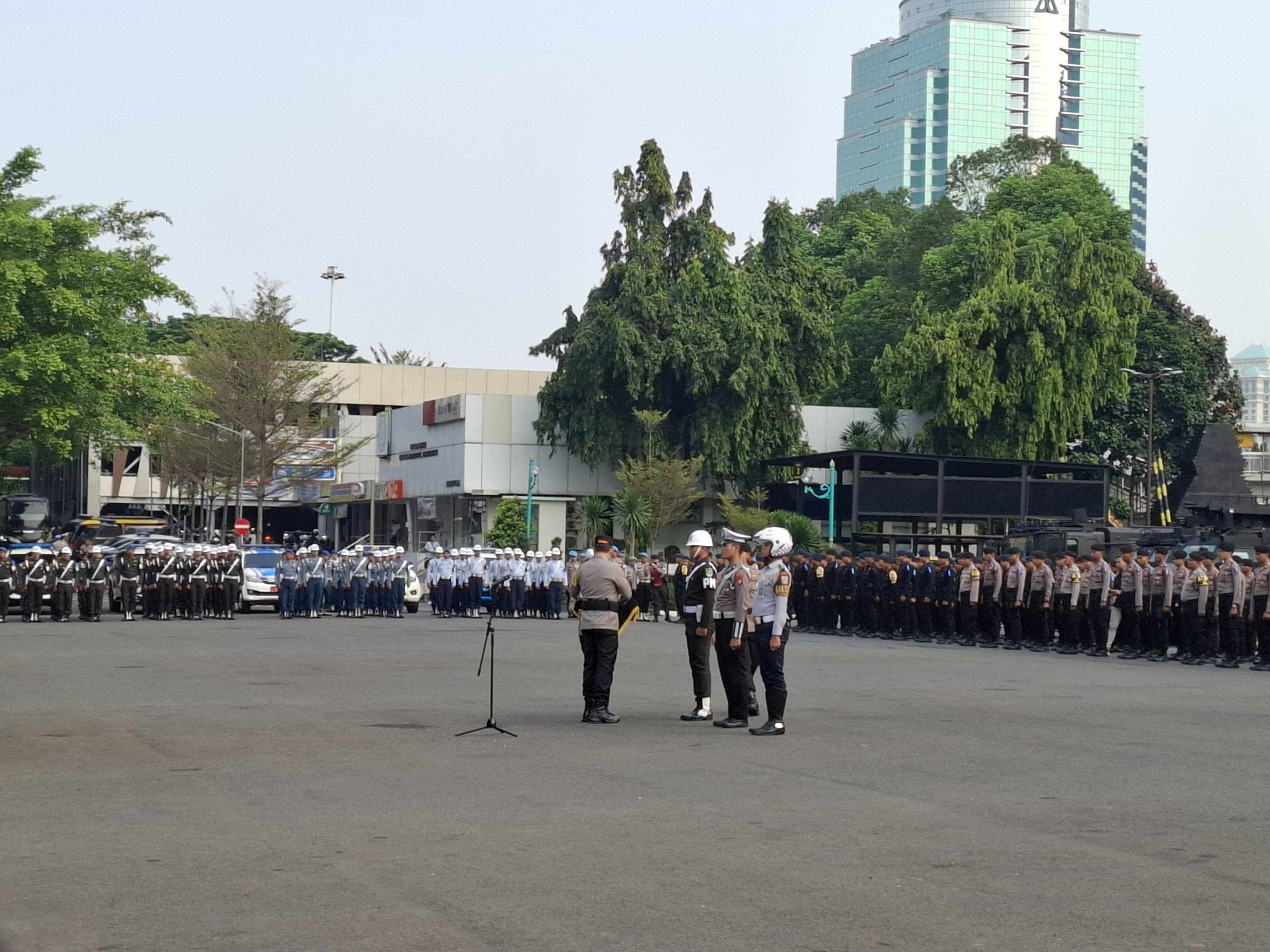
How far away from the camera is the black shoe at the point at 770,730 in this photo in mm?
14703

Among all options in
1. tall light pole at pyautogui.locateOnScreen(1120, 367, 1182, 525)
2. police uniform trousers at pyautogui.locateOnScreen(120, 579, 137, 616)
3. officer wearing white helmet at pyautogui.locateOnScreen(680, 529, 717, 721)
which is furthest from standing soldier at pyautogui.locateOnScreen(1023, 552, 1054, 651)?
tall light pole at pyautogui.locateOnScreen(1120, 367, 1182, 525)

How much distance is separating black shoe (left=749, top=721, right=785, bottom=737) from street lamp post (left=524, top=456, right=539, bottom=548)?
139 ft

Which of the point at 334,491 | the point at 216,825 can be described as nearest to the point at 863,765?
the point at 216,825

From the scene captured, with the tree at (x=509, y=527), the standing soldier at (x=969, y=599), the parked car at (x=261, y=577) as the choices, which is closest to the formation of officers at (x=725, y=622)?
the standing soldier at (x=969, y=599)

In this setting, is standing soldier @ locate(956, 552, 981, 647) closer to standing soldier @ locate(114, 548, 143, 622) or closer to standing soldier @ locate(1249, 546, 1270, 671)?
standing soldier @ locate(1249, 546, 1270, 671)

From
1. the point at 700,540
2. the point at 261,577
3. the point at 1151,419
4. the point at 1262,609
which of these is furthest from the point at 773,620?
the point at 1151,419

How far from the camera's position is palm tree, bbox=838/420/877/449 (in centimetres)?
6538

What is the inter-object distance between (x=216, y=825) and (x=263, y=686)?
9818 millimetres

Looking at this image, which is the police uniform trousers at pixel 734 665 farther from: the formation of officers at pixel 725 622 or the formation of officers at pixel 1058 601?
the formation of officers at pixel 1058 601

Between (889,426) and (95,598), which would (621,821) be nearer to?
(95,598)

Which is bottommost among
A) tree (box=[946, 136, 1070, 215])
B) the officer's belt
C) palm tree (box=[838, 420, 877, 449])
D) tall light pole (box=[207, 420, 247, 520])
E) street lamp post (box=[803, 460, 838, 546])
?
the officer's belt

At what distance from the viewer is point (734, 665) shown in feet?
51.8

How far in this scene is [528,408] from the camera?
6444cm

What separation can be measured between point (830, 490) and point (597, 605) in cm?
3254
